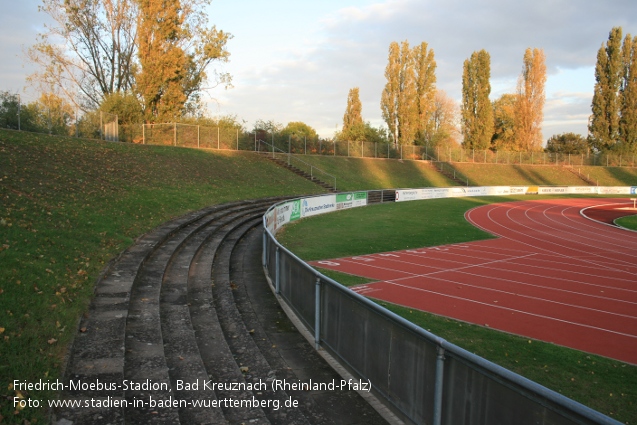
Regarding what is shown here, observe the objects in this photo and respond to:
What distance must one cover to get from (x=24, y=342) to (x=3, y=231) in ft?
15.6

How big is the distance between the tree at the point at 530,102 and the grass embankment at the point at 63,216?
57041mm

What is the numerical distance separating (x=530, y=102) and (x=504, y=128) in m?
12.4

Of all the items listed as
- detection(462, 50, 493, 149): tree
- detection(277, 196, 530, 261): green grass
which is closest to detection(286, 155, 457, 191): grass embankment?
detection(277, 196, 530, 261): green grass

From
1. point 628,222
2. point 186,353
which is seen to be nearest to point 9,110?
point 186,353

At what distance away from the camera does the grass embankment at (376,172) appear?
45.4m

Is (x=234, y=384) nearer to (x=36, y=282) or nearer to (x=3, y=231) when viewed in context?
(x=36, y=282)

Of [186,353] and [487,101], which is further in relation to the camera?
[487,101]

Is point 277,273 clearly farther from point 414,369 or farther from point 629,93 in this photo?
point 629,93

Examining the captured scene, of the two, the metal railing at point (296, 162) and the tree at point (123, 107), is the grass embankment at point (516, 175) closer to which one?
the metal railing at point (296, 162)

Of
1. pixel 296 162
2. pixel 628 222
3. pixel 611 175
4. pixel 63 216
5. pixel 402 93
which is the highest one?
pixel 402 93

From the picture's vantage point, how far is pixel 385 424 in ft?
16.6

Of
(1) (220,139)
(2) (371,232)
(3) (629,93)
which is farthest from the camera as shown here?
(3) (629,93)

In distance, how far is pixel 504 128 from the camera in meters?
84.8

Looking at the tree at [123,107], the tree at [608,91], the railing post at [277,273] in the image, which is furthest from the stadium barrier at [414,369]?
the tree at [608,91]
